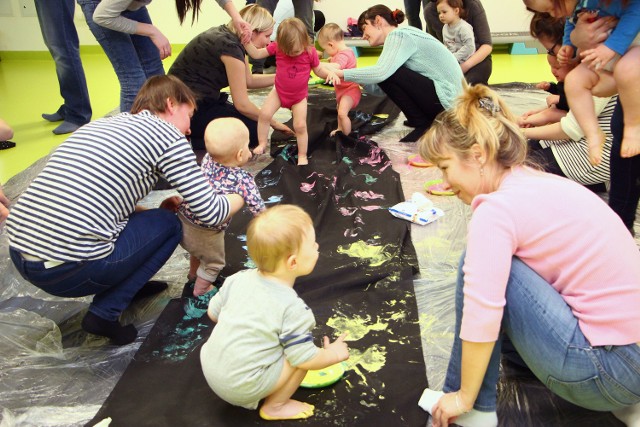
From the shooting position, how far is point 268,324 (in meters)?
1.34

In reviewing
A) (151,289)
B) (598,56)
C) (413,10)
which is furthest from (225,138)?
(413,10)

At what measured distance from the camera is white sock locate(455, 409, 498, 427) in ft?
4.66

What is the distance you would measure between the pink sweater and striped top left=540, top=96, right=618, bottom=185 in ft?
4.44

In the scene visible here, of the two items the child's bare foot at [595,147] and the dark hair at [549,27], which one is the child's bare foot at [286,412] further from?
the dark hair at [549,27]

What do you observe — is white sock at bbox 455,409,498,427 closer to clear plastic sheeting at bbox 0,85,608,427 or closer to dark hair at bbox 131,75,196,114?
clear plastic sheeting at bbox 0,85,608,427

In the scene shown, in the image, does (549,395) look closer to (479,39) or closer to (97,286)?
(97,286)

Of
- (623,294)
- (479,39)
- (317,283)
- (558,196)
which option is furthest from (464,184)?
(479,39)

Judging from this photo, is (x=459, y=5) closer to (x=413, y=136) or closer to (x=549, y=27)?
(x=413, y=136)

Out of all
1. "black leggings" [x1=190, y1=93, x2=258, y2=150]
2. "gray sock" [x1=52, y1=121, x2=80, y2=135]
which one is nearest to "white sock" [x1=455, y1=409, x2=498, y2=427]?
"black leggings" [x1=190, y1=93, x2=258, y2=150]

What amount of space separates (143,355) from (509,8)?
6.01m

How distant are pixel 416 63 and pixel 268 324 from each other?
2.48 m

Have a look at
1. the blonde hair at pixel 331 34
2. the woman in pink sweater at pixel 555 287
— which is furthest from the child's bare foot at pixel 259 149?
the woman in pink sweater at pixel 555 287

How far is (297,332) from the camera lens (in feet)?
4.48

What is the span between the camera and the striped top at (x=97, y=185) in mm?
1601
